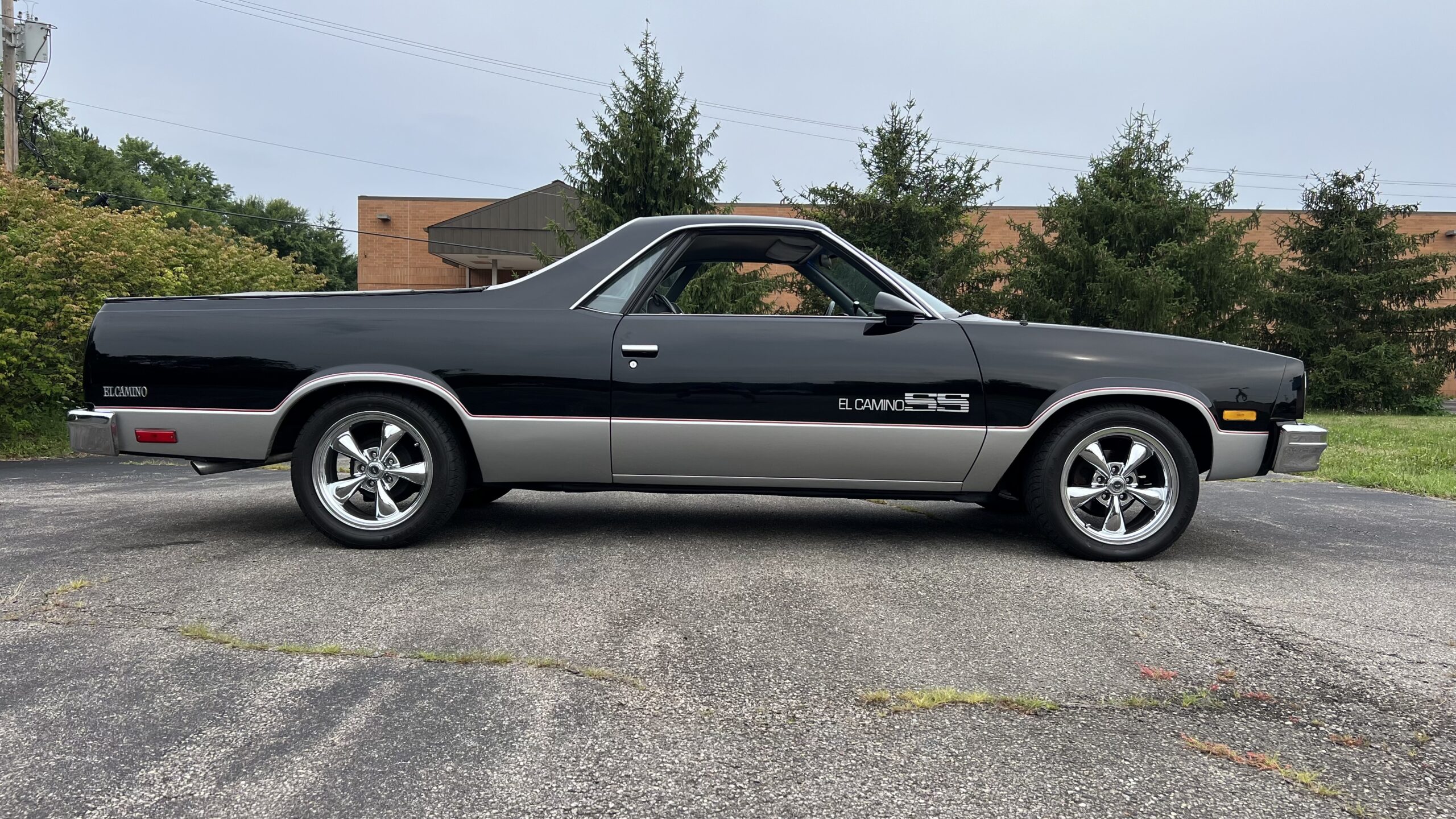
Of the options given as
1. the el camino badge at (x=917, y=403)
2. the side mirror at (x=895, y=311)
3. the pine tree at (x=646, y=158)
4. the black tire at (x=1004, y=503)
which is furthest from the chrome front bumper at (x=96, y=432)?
the pine tree at (x=646, y=158)

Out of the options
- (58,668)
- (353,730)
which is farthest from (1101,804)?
(58,668)

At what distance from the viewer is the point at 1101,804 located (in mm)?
1729

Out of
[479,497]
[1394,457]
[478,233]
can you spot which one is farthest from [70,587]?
[478,233]

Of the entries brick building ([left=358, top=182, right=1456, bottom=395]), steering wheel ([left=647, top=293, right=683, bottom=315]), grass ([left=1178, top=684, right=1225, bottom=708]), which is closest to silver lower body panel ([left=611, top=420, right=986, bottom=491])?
steering wheel ([left=647, top=293, right=683, bottom=315])

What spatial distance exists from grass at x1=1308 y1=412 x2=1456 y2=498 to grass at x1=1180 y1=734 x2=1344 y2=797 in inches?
109

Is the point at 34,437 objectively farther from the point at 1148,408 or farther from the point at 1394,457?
the point at 1394,457

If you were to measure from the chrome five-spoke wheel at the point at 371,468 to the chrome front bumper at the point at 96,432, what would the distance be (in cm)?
94

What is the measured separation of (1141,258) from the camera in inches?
688

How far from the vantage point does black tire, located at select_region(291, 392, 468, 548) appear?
Result: 3850 millimetres

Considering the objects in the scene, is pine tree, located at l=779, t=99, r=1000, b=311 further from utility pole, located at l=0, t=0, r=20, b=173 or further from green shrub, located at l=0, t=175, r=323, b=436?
utility pole, located at l=0, t=0, r=20, b=173

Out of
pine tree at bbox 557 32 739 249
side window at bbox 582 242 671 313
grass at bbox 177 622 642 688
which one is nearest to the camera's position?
grass at bbox 177 622 642 688

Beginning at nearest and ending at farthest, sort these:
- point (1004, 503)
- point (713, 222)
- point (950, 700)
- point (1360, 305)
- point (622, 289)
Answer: point (950, 700) < point (622, 289) < point (713, 222) < point (1004, 503) < point (1360, 305)

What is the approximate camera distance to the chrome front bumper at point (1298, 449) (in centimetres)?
382

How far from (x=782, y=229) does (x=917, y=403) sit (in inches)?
45.0
